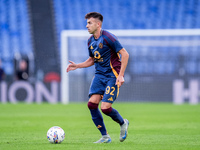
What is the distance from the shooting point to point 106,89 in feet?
19.7

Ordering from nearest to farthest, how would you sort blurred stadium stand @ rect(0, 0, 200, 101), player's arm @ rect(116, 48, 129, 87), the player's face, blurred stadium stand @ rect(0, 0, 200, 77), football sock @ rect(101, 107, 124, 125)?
player's arm @ rect(116, 48, 129, 87) < football sock @ rect(101, 107, 124, 125) < the player's face < blurred stadium stand @ rect(0, 0, 200, 101) < blurred stadium stand @ rect(0, 0, 200, 77)

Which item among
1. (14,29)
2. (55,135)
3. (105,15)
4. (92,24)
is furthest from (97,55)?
(14,29)

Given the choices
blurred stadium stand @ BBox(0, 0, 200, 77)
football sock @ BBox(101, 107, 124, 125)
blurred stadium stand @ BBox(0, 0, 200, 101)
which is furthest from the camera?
blurred stadium stand @ BBox(0, 0, 200, 77)

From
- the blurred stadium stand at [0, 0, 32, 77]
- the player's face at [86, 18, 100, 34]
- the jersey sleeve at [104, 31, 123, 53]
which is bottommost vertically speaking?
the blurred stadium stand at [0, 0, 32, 77]

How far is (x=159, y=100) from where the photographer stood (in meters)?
18.7

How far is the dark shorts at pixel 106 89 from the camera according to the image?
5.96 m

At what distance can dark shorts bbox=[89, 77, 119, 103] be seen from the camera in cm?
596

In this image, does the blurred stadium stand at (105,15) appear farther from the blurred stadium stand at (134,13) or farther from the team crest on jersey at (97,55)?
the team crest on jersey at (97,55)

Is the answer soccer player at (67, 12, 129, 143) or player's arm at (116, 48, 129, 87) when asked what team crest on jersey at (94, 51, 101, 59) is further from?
player's arm at (116, 48, 129, 87)

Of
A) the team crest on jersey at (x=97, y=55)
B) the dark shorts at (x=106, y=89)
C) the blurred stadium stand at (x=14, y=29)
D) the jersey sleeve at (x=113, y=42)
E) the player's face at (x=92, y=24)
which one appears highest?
the player's face at (x=92, y=24)

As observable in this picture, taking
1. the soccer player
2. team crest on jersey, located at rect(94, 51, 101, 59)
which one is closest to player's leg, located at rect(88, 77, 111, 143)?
the soccer player

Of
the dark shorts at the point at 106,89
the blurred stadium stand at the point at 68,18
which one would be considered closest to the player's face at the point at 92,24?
the dark shorts at the point at 106,89

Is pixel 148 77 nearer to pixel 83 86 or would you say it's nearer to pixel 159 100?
pixel 159 100

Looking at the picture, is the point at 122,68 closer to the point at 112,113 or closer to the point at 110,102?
the point at 110,102
